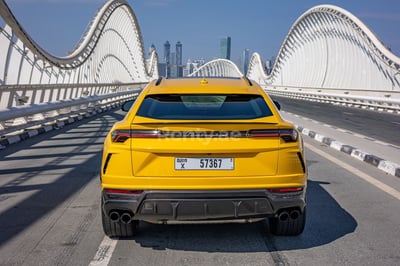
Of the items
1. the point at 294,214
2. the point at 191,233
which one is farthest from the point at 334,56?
the point at 294,214

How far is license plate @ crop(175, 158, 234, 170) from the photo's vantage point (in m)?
3.80

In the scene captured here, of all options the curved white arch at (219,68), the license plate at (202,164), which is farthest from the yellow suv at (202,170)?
the curved white arch at (219,68)

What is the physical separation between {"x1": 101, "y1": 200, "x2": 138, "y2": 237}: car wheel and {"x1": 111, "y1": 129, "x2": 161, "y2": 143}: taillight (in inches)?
29.3

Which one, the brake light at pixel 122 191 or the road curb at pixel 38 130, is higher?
the brake light at pixel 122 191

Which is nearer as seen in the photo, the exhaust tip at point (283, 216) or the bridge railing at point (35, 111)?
the exhaust tip at point (283, 216)

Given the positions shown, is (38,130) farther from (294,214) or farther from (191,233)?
(294,214)

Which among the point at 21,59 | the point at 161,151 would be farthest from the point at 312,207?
the point at 21,59

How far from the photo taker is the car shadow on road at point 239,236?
4.11 meters

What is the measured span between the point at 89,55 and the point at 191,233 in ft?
138

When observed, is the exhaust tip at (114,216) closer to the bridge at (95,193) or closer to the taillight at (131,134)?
the bridge at (95,193)

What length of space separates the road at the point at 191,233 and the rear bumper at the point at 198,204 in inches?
13.6

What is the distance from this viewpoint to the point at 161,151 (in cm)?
379

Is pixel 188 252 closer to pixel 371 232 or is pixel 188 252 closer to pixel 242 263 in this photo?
pixel 242 263

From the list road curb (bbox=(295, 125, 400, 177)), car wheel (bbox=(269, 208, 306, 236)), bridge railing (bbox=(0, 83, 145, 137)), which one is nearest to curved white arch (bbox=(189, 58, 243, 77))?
bridge railing (bbox=(0, 83, 145, 137))
